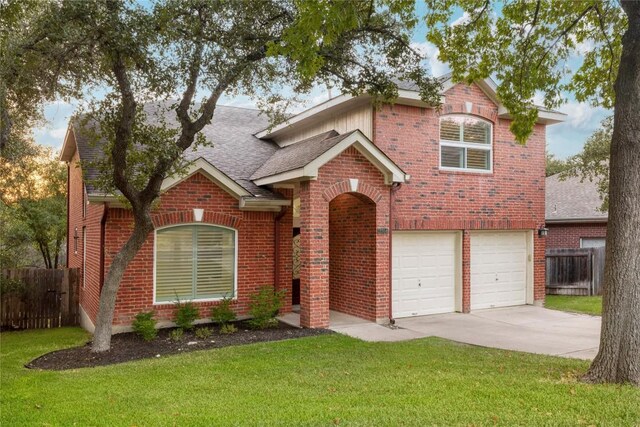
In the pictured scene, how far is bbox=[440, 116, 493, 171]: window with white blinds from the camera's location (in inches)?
515

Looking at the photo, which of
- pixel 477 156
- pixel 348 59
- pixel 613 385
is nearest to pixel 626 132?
pixel 613 385

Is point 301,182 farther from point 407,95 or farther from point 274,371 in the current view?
point 274,371

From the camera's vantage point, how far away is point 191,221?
37.2 feet

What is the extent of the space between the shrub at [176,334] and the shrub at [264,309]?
5.11 ft

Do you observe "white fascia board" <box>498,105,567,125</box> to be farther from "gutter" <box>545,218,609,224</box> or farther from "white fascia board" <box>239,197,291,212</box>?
"gutter" <box>545,218,609,224</box>

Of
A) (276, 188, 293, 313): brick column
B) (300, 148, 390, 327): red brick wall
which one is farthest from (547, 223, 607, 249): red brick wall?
(276, 188, 293, 313): brick column

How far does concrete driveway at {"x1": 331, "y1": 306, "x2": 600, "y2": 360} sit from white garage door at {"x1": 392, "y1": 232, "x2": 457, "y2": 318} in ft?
1.24

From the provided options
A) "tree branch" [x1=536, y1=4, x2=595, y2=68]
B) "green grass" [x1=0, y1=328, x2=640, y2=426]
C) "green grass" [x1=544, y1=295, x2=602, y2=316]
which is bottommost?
"green grass" [x1=544, y1=295, x2=602, y2=316]

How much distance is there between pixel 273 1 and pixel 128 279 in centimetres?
666

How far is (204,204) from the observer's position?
11453 millimetres

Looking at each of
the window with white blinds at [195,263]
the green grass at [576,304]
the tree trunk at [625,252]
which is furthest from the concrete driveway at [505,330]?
the window with white blinds at [195,263]

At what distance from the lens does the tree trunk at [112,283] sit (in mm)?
9102

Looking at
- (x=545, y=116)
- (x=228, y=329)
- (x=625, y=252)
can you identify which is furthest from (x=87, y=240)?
(x=545, y=116)

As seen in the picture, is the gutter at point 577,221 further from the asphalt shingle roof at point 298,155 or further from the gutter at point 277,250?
the gutter at point 277,250
